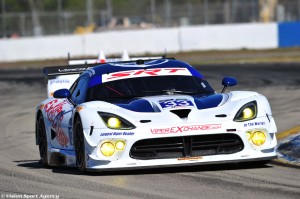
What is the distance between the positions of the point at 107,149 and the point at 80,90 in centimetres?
179

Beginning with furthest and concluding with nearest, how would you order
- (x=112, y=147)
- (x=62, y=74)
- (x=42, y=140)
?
(x=62, y=74) < (x=42, y=140) < (x=112, y=147)

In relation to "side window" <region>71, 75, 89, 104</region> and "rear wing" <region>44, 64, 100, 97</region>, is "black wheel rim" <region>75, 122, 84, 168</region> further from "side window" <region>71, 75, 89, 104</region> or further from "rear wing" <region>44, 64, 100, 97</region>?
"rear wing" <region>44, 64, 100, 97</region>

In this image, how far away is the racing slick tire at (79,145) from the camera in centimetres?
966

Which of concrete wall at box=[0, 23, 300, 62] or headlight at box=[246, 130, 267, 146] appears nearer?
headlight at box=[246, 130, 267, 146]

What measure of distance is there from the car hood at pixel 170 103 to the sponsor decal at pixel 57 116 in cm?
100

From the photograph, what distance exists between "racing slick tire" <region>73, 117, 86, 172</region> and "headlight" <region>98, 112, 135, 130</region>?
37cm

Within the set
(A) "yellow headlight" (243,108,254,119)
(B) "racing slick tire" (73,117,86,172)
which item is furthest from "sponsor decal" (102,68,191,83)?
(A) "yellow headlight" (243,108,254,119)

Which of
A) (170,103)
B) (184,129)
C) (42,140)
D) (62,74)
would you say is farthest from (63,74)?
(184,129)

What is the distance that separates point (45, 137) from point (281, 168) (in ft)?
10.6

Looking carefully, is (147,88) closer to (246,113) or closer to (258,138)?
(246,113)

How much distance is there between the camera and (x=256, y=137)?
9516 mm

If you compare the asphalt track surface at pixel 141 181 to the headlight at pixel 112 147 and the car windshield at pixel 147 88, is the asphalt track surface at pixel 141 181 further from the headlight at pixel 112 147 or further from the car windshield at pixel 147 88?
the car windshield at pixel 147 88

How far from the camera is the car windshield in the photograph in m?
10.5

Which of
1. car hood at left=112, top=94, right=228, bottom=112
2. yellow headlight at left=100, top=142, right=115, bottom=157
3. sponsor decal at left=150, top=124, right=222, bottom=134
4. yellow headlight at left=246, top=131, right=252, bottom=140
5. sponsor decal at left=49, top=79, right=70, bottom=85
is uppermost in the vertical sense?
car hood at left=112, top=94, right=228, bottom=112
